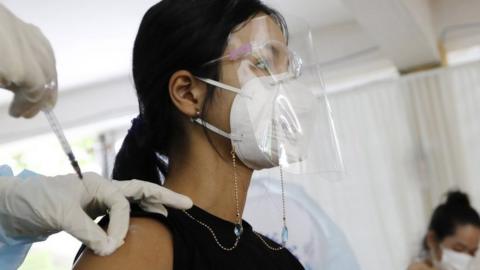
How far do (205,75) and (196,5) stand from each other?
11 centimetres

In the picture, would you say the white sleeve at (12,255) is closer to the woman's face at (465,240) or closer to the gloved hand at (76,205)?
the gloved hand at (76,205)

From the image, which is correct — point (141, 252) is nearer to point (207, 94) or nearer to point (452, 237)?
point (207, 94)

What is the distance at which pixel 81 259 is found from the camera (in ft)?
3.07

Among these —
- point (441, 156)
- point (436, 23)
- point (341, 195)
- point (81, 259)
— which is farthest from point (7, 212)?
point (436, 23)

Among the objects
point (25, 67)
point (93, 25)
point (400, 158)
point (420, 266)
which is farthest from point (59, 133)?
point (93, 25)

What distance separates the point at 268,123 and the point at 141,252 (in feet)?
1.06

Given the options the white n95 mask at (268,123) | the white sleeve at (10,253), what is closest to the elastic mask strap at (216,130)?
the white n95 mask at (268,123)

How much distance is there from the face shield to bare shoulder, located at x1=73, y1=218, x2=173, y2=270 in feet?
0.69

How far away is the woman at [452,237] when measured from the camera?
117 inches

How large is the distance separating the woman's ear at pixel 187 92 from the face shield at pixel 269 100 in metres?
0.02

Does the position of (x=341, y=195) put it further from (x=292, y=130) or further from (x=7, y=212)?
(x=7, y=212)

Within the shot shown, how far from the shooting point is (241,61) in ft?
3.74

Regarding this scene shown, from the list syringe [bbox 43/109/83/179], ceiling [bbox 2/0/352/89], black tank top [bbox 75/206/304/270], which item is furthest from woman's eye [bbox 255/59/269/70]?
ceiling [bbox 2/0/352/89]

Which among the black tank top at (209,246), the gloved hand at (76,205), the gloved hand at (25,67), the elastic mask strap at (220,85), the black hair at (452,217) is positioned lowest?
the black hair at (452,217)
